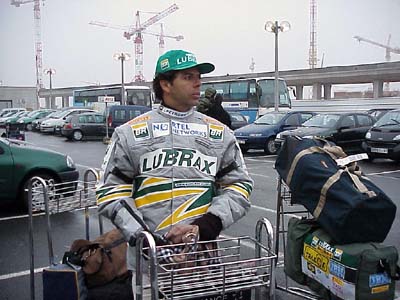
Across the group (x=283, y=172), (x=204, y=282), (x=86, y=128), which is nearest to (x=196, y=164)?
(x=204, y=282)

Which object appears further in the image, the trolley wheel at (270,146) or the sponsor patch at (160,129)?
the trolley wheel at (270,146)

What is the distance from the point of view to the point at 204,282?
1.87 metres

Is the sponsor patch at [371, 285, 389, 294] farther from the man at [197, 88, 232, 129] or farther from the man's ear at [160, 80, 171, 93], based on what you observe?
the man at [197, 88, 232, 129]

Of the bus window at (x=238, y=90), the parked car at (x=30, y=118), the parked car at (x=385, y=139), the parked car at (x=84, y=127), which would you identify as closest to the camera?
the parked car at (x=385, y=139)

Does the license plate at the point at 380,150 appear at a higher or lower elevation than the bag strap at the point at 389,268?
lower

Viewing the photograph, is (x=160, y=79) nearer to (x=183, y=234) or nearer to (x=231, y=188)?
(x=231, y=188)

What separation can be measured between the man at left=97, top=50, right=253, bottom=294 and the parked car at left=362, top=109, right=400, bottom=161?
11.9 metres

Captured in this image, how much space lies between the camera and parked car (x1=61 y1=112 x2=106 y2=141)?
25391 millimetres

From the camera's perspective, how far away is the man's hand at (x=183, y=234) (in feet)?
6.81

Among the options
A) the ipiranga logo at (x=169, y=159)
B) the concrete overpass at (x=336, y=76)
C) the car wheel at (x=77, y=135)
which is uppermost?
the concrete overpass at (x=336, y=76)

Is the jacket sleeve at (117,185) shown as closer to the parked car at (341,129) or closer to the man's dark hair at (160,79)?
Answer: the man's dark hair at (160,79)

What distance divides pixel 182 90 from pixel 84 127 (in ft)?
78.6

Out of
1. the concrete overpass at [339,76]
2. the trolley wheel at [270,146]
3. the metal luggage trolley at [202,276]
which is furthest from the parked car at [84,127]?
the concrete overpass at [339,76]

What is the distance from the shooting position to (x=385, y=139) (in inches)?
529
